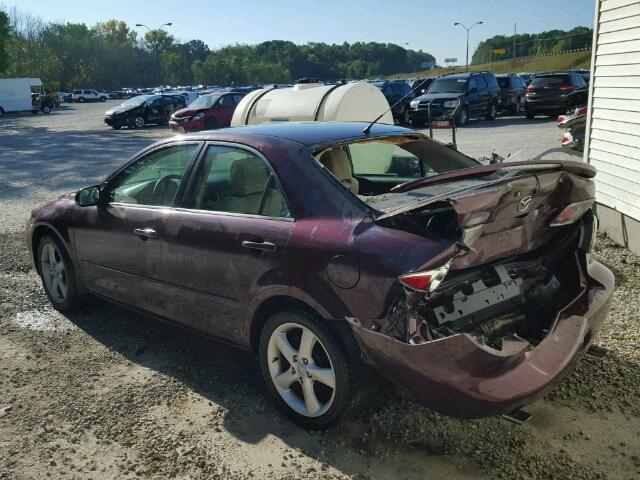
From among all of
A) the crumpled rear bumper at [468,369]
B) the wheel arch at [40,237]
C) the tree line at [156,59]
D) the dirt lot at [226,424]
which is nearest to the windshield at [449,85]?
the dirt lot at [226,424]

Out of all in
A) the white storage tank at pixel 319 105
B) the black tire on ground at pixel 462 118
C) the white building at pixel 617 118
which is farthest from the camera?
the black tire on ground at pixel 462 118

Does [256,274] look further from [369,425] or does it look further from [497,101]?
[497,101]

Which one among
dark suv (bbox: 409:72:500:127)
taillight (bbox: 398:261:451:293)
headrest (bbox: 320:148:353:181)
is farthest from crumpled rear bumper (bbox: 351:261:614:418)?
dark suv (bbox: 409:72:500:127)

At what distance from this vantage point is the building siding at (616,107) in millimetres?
6336

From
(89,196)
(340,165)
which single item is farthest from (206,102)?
(340,165)

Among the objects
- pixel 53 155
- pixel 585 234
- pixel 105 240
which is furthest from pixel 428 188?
pixel 53 155

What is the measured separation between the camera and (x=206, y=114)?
2262 cm

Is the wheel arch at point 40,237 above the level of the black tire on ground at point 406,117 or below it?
above

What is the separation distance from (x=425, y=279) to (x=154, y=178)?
2.50 metres

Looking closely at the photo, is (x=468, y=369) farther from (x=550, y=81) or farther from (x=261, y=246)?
(x=550, y=81)

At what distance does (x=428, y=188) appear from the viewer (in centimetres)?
329

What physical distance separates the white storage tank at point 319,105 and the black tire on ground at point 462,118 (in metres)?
13.4

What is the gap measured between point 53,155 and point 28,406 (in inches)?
632

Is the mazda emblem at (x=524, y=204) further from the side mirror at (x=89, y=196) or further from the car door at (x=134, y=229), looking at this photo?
the side mirror at (x=89, y=196)
